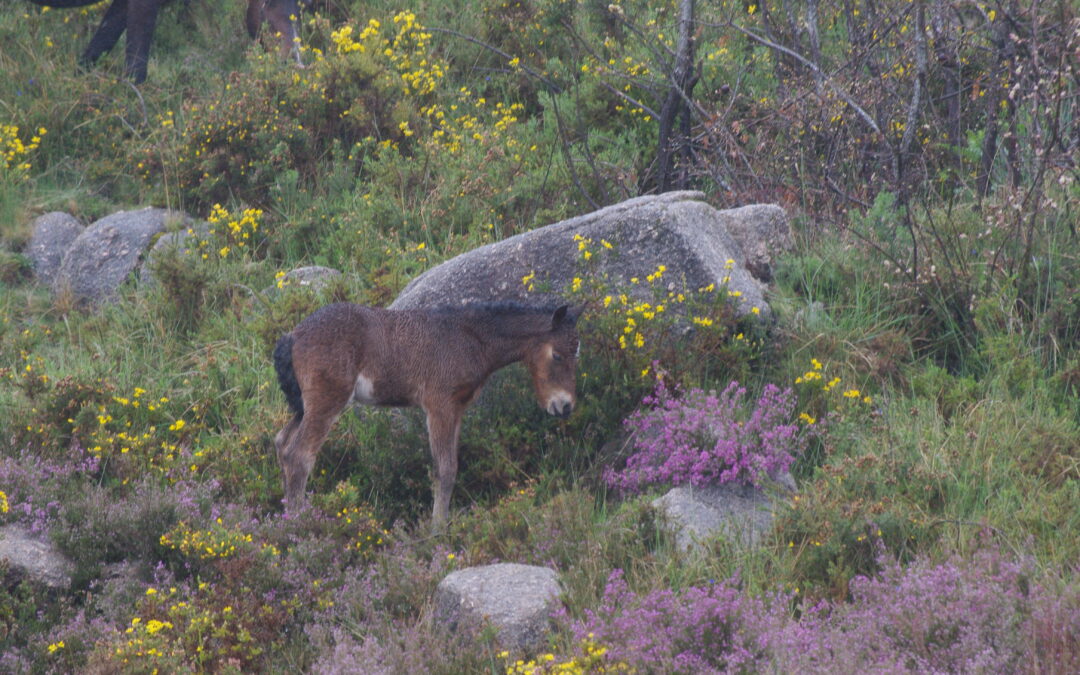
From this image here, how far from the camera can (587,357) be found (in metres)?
7.93

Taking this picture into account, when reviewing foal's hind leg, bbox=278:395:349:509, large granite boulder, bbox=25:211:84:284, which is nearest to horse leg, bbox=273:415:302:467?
foal's hind leg, bbox=278:395:349:509

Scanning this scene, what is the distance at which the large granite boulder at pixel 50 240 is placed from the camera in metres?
10.8

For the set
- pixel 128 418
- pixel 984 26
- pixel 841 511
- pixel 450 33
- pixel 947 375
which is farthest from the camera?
pixel 450 33

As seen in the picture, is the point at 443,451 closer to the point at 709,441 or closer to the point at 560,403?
the point at 560,403

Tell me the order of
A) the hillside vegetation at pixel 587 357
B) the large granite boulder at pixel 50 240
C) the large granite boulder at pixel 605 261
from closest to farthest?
the hillside vegetation at pixel 587 357
the large granite boulder at pixel 605 261
the large granite boulder at pixel 50 240

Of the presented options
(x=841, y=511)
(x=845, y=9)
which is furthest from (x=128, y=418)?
(x=845, y=9)

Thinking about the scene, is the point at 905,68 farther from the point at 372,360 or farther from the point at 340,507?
the point at 340,507

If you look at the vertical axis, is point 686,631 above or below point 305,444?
below

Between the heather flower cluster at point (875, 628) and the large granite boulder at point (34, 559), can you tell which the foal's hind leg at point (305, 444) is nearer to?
the large granite boulder at point (34, 559)

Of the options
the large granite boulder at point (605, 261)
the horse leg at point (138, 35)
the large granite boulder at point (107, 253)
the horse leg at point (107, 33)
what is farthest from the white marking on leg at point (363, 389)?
the horse leg at point (107, 33)

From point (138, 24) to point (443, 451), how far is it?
8.56 metres

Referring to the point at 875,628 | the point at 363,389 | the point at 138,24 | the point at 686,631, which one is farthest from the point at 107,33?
the point at 875,628

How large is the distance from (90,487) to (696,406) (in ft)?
12.8

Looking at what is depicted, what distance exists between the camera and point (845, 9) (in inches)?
414
